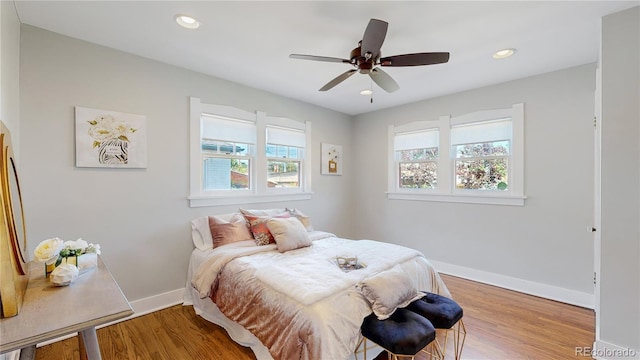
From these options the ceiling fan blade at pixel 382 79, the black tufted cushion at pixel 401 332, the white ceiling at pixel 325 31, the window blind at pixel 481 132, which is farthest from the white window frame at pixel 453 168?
the black tufted cushion at pixel 401 332

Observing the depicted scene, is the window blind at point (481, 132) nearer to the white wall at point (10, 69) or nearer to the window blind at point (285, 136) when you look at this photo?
the window blind at point (285, 136)

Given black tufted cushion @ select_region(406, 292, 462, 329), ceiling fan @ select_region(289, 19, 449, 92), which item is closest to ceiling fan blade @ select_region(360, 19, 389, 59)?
ceiling fan @ select_region(289, 19, 449, 92)

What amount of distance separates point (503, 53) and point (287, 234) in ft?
9.16

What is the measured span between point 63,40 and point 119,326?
2.61m

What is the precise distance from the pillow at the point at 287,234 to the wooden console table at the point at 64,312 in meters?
1.44

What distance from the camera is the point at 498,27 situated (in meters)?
2.18

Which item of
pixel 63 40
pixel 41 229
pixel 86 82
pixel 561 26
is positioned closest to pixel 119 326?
pixel 41 229

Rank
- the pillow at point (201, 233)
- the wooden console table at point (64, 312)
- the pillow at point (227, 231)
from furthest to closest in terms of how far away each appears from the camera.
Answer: the pillow at point (201, 233) → the pillow at point (227, 231) → the wooden console table at point (64, 312)

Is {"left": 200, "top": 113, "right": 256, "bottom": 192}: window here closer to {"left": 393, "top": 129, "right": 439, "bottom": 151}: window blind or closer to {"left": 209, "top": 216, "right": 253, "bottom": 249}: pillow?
{"left": 209, "top": 216, "right": 253, "bottom": 249}: pillow

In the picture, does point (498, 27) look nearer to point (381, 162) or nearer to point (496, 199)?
point (496, 199)

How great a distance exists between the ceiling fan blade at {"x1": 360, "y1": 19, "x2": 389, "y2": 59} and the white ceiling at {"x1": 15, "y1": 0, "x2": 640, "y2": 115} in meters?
0.30

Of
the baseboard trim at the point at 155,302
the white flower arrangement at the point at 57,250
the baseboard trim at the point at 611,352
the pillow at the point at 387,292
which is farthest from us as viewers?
the baseboard trim at the point at 155,302

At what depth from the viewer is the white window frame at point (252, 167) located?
10.1 feet

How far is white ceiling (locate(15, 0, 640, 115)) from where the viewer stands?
1.93 meters
